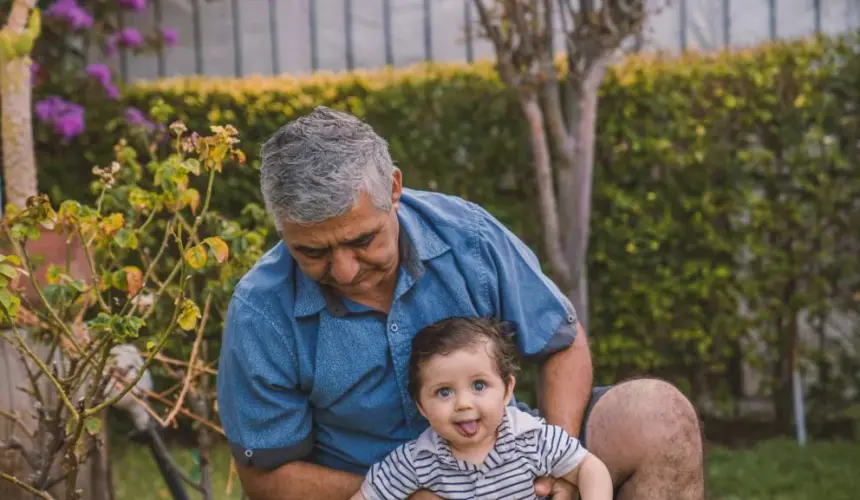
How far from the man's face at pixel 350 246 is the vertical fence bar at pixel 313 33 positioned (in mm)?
3853

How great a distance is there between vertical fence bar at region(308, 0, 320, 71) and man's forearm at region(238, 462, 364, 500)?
3.97 meters

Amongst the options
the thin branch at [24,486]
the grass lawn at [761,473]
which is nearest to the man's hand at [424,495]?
the thin branch at [24,486]

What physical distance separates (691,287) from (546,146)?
3.09 ft

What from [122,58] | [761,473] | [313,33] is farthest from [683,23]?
[122,58]

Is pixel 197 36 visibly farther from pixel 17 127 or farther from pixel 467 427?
pixel 467 427

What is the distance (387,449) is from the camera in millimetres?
2930

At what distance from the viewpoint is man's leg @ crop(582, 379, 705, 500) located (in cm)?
279

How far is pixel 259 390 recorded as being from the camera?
2.78 m

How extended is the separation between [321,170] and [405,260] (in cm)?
38

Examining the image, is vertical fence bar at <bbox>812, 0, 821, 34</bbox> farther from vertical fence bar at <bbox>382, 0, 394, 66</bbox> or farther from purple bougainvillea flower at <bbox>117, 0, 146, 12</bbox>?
purple bougainvillea flower at <bbox>117, 0, 146, 12</bbox>

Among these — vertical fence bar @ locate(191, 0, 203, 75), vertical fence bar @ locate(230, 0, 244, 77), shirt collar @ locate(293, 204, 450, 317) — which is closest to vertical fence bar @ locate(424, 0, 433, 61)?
vertical fence bar @ locate(230, 0, 244, 77)

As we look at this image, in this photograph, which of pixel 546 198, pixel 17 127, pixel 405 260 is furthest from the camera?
pixel 546 198

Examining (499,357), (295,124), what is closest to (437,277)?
(499,357)

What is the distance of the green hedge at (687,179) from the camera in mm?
5547
